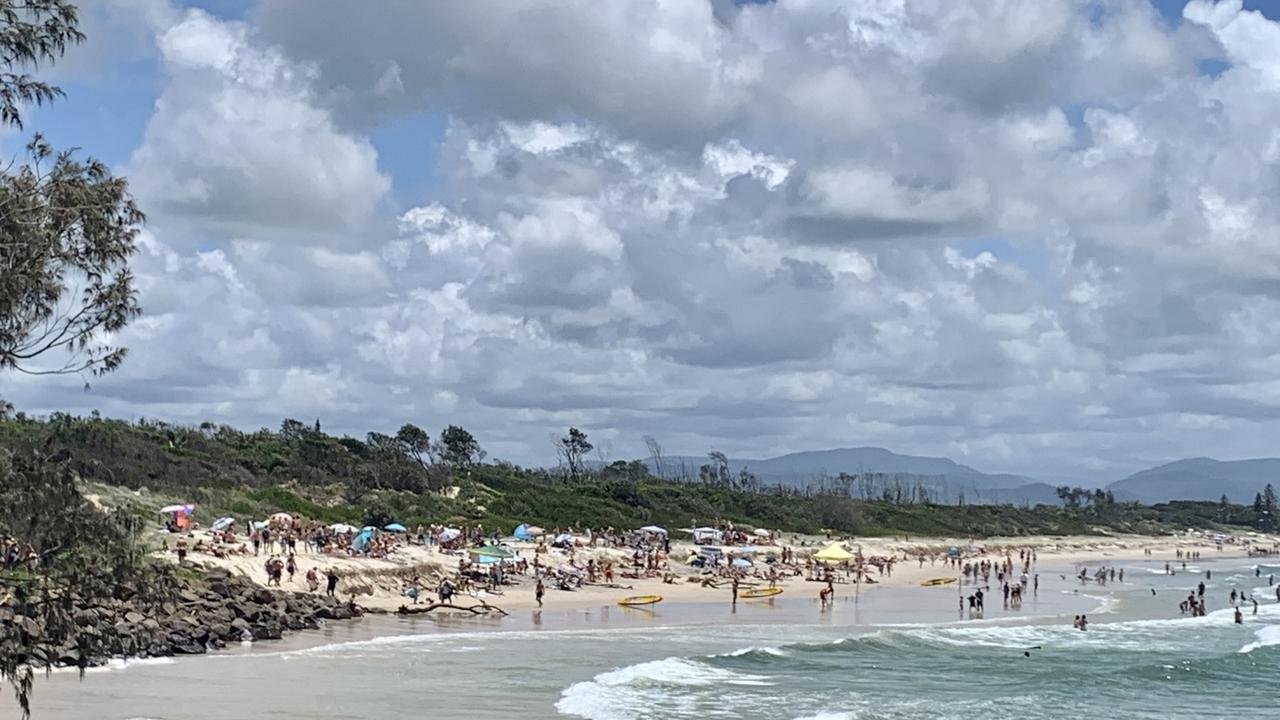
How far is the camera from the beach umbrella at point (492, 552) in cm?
5378

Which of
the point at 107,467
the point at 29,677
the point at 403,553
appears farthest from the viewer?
the point at 107,467

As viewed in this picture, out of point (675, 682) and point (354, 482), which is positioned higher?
point (354, 482)

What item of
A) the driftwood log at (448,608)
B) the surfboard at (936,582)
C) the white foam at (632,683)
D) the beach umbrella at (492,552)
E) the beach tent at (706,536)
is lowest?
the white foam at (632,683)

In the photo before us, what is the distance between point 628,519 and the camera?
276 ft

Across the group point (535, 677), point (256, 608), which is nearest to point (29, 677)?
point (535, 677)

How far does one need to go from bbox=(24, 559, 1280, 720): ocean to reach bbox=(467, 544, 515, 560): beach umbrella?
299 inches

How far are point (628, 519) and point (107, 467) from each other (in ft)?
115

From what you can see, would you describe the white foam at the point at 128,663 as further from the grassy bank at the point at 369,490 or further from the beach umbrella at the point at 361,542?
the beach umbrella at the point at 361,542

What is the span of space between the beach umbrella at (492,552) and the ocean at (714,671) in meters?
7.59

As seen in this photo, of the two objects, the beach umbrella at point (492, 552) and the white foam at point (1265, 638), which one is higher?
the beach umbrella at point (492, 552)

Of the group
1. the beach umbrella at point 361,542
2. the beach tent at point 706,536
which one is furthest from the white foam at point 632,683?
the beach tent at point 706,536

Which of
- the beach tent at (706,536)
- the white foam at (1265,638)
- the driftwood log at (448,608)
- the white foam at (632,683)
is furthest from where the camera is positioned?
the beach tent at (706,536)

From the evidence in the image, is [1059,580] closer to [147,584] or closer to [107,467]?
[107,467]

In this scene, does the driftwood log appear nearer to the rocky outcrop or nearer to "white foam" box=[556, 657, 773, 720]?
the rocky outcrop
